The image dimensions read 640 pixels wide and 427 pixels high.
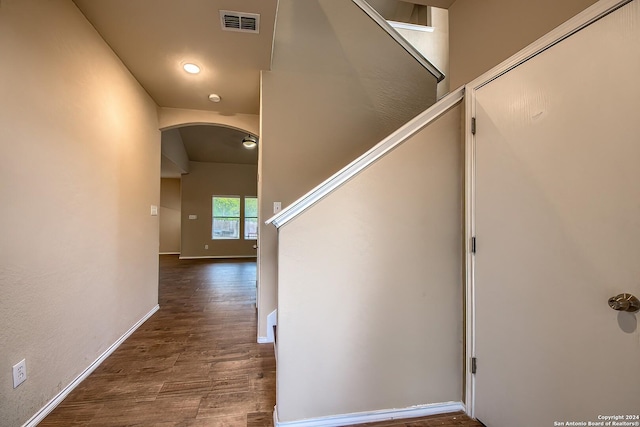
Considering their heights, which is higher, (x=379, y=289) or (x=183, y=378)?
(x=379, y=289)

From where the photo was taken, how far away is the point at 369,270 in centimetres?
149

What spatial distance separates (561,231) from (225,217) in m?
8.37

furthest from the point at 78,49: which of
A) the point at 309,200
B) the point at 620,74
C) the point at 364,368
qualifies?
the point at 620,74

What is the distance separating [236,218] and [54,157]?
22.8ft

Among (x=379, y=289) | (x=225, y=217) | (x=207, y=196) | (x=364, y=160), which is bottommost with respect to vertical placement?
(x=379, y=289)

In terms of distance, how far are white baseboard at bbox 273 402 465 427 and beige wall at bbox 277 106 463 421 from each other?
0.03 m

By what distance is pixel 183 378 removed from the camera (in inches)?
76.1

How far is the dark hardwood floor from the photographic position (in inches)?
60.1

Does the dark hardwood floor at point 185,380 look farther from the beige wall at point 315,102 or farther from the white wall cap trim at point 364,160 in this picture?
the white wall cap trim at point 364,160

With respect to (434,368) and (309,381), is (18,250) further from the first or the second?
(434,368)

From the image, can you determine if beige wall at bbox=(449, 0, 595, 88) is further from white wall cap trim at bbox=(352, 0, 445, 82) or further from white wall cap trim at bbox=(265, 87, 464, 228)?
white wall cap trim at bbox=(352, 0, 445, 82)

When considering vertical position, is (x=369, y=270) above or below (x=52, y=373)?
above

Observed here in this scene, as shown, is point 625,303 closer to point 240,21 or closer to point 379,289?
point 379,289

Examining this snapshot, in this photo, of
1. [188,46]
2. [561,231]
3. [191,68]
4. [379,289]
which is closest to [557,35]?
[561,231]
